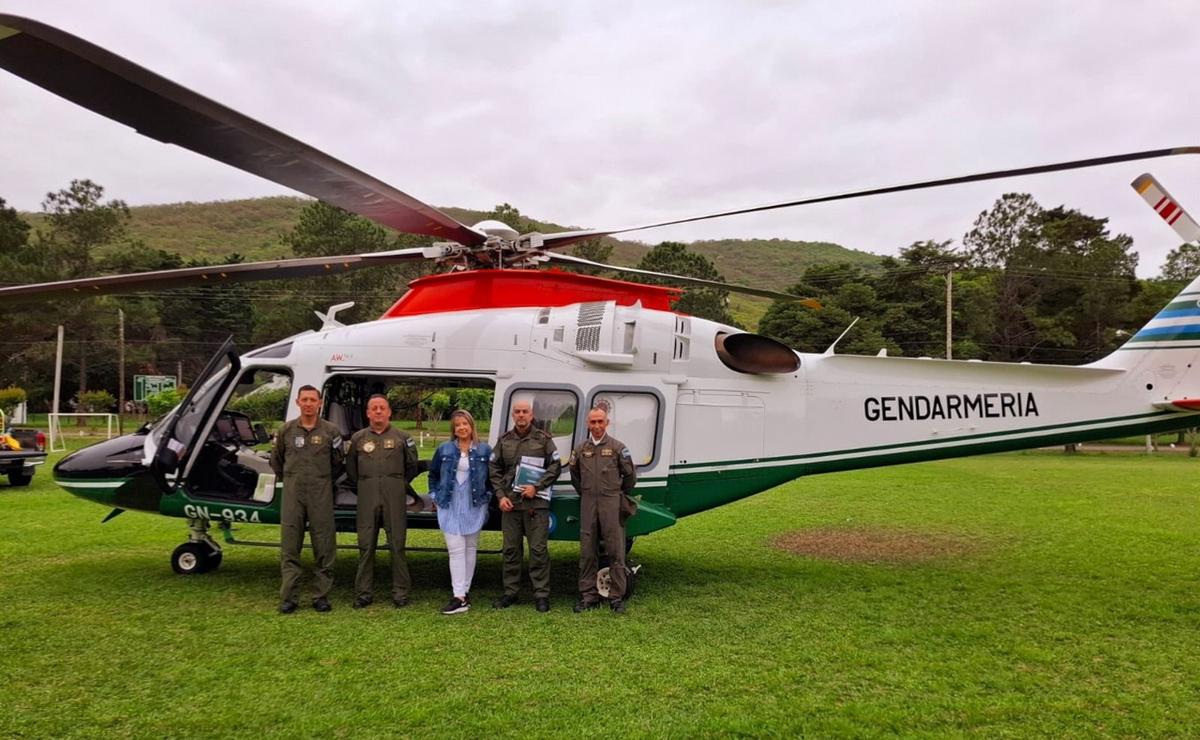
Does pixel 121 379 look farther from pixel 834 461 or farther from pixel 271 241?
pixel 271 241

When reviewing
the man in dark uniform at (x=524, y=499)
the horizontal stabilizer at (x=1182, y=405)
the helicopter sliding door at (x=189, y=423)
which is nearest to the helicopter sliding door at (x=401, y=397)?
the man in dark uniform at (x=524, y=499)

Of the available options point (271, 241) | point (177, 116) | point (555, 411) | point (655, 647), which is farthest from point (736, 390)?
point (271, 241)

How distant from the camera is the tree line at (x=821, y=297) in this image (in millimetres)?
37312

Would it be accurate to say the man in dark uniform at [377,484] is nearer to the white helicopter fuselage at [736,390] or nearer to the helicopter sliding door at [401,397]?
the helicopter sliding door at [401,397]

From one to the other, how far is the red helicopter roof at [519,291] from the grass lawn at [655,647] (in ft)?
8.77

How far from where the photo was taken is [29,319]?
37.5 m

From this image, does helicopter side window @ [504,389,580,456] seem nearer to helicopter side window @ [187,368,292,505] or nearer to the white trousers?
the white trousers

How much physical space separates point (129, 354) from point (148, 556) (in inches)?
1611

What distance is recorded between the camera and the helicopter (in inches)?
250

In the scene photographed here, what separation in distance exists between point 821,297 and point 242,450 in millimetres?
35715

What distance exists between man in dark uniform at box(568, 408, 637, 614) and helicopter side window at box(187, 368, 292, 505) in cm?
289

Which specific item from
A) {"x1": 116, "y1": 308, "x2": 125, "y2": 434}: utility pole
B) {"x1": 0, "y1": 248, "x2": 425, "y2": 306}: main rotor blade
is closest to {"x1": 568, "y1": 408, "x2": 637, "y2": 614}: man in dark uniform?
{"x1": 0, "y1": 248, "x2": 425, "y2": 306}: main rotor blade

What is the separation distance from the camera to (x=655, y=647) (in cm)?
480

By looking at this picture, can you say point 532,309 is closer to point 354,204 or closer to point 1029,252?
point 354,204
